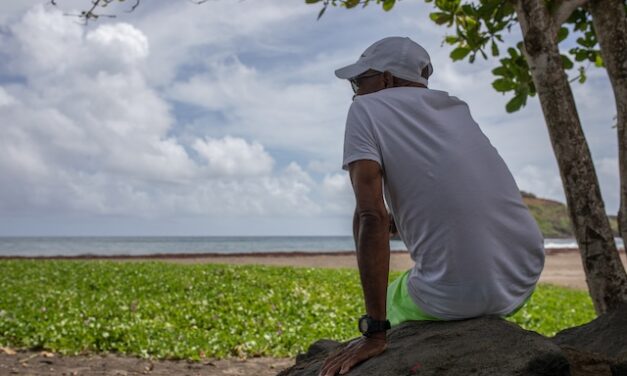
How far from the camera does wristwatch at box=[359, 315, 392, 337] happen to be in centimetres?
287

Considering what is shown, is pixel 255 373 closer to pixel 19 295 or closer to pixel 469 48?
pixel 469 48

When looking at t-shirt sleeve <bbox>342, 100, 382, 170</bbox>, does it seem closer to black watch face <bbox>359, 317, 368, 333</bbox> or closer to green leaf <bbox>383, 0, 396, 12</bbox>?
black watch face <bbox>359, 317, 368, 333</bbox>

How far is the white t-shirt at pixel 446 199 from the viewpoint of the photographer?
2.80 m

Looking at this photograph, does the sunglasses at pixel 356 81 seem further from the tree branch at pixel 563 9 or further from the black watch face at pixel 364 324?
the tree branch at pixel 563 9

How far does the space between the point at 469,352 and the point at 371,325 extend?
0.40m

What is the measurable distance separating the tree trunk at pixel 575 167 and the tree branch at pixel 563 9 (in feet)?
1.34

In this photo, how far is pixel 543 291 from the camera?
17000 millimetres

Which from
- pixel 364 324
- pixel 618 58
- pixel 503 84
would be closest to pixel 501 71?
pixel 503 84

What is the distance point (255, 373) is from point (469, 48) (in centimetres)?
398

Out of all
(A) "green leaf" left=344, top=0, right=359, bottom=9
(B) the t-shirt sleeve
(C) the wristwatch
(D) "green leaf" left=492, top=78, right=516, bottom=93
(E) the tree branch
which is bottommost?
(C) the wristwatch

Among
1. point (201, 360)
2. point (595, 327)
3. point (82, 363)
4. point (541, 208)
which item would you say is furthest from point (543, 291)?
point (541, 208)

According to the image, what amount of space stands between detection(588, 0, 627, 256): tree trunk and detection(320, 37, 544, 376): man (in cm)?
210

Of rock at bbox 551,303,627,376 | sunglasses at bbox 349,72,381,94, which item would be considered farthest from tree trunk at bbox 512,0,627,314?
sunglasses at bbox 349,72,381,94

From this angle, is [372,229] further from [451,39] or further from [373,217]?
[451,39]
